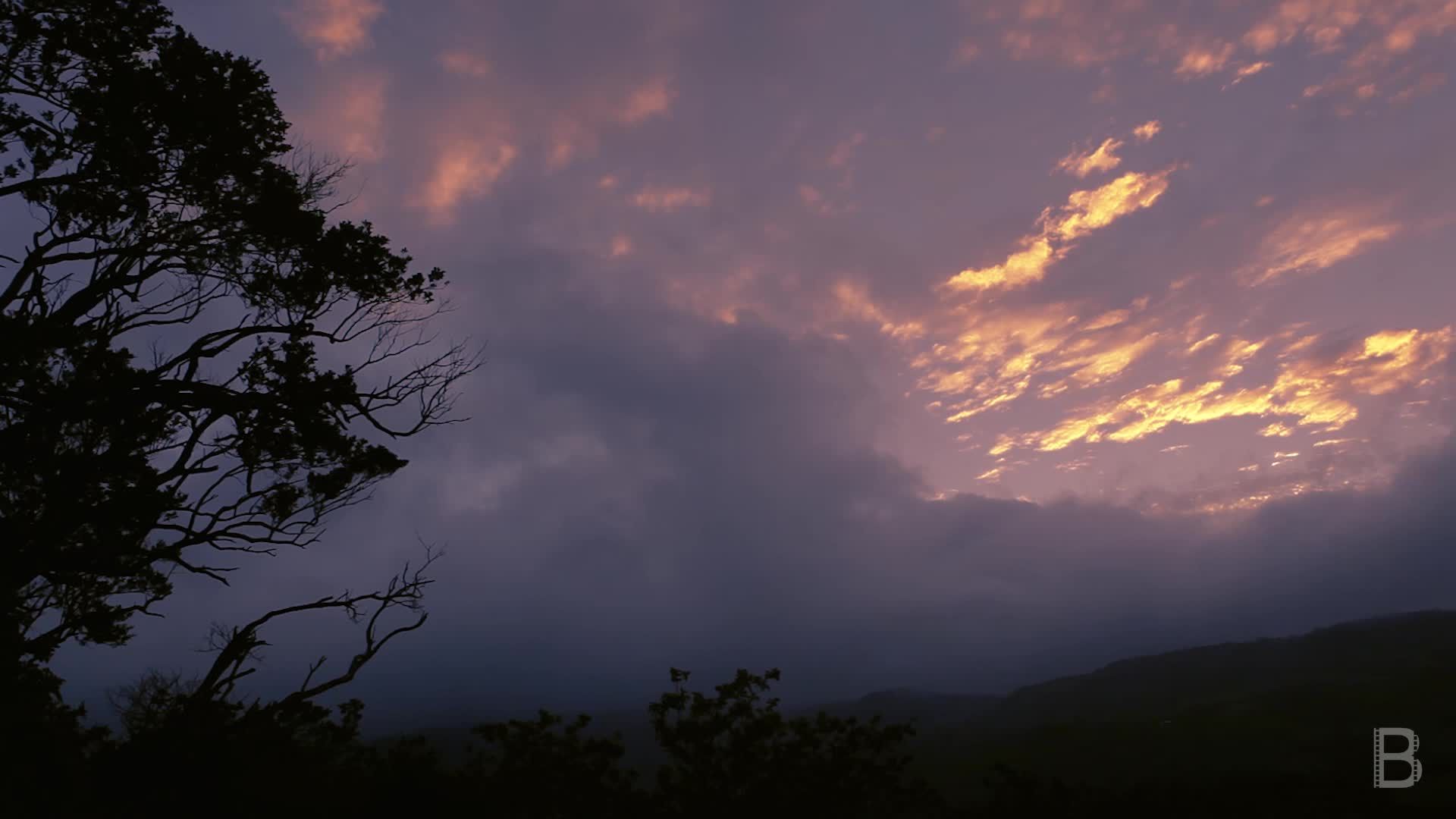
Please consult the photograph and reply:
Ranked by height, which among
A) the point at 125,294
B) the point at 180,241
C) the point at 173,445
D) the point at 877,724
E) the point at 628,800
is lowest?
the point at 628,800

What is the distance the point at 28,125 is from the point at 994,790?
23.6 meters

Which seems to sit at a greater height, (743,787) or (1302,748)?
(743,787)

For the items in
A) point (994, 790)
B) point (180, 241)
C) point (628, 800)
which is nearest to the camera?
point (180, 241)


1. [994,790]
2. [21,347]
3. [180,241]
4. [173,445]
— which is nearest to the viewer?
[21,347]

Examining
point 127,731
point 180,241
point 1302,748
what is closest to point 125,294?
point 180,241

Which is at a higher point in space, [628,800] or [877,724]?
[877,724]

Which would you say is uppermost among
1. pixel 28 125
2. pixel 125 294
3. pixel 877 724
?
pixel 28 125

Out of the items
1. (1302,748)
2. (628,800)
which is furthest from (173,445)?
(1302,748)

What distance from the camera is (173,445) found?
45.4 ft

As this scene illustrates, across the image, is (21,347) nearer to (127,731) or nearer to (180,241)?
(180,241)

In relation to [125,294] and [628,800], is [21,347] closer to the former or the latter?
[125,294]

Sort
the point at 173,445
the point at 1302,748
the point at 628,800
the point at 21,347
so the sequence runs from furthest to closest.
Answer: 1. the point at 1302,748
2. the point at 628,800
3. the point at 173,445
4. the point at 21,347

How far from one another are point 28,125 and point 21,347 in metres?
3.33

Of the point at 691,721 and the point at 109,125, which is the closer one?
the point at 109,125
